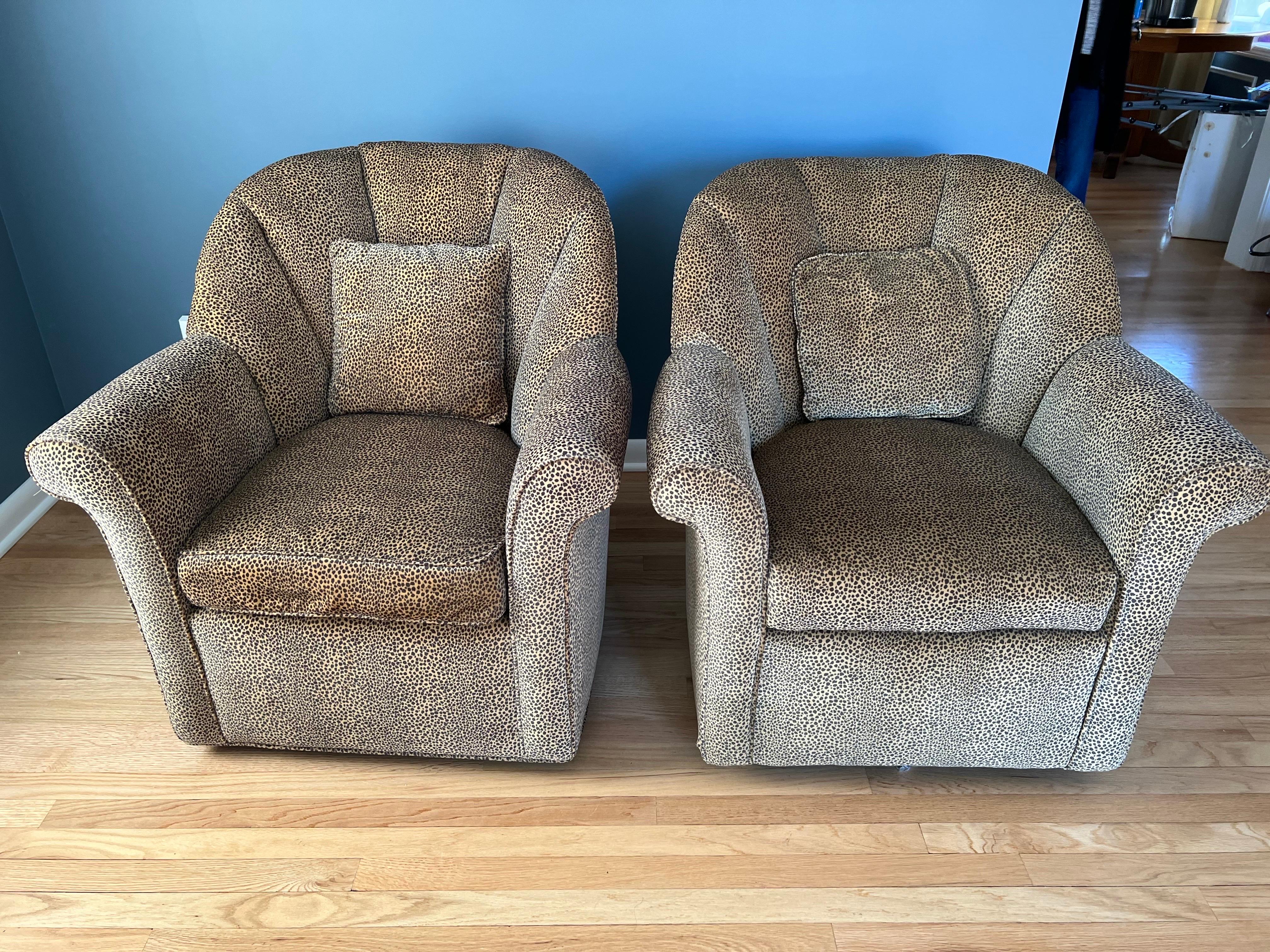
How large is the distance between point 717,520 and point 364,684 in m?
0.67

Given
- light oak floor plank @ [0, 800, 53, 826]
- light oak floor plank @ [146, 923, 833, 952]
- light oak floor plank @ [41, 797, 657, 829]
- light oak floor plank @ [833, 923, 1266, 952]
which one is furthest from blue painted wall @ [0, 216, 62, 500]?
light oak floor plank @ [833, 923, 1266, 952]

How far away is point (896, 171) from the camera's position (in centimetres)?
193

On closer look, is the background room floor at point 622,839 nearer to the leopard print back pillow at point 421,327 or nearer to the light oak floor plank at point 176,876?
the light oak floor plank at point 176,876

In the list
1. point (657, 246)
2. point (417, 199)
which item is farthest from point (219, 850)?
point (657, 246)

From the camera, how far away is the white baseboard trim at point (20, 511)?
2326 mm

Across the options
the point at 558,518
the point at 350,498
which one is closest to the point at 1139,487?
the point at 558,518

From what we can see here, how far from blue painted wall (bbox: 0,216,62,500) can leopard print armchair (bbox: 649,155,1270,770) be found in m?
1.77

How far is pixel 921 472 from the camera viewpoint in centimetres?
164

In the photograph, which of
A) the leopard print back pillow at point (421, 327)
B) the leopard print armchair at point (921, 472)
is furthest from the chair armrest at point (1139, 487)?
the leopard print back pillow at point (421, 327)

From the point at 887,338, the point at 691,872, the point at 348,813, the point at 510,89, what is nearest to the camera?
the point at 691,872

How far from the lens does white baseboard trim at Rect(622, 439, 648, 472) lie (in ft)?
8.43

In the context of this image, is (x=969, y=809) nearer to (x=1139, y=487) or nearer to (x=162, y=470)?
(x=1139, y=487)

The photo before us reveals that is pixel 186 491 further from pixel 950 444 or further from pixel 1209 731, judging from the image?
pixel 1209 731

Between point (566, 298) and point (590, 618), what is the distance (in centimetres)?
61
